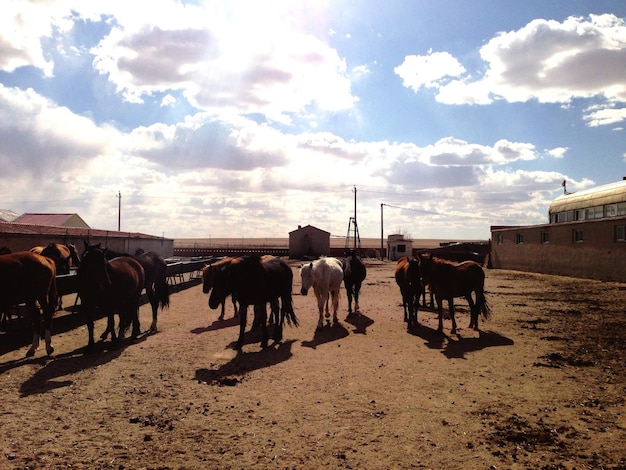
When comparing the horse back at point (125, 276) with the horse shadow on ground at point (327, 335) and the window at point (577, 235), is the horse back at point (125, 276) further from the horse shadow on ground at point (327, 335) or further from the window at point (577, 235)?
the window at point (577, 235)

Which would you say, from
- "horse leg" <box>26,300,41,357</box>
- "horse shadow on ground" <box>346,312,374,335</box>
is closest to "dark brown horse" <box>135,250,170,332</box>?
"horse leg" <box>26,300,41,357</box>

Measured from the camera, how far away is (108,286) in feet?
27.6

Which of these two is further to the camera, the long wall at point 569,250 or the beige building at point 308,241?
the beige building at point 308,241

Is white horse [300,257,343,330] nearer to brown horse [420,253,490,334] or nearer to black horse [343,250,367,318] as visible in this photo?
black horse [343,250,367,318]

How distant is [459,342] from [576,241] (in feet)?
67.2

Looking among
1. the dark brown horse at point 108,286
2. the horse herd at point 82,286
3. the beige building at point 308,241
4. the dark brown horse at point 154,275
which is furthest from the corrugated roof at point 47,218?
the horse herd at point 82,286

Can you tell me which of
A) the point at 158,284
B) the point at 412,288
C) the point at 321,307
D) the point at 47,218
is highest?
the point at 47,218

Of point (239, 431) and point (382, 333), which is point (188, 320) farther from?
point (239, 431)

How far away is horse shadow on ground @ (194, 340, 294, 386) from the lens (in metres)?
6.71

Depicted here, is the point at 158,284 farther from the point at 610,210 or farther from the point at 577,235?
the point at 610,210

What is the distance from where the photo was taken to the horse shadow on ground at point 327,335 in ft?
30.7

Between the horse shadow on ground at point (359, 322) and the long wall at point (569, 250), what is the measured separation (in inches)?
642

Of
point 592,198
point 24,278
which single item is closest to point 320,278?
point 24,278

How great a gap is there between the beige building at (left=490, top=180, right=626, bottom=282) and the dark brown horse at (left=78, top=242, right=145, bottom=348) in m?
22.5
